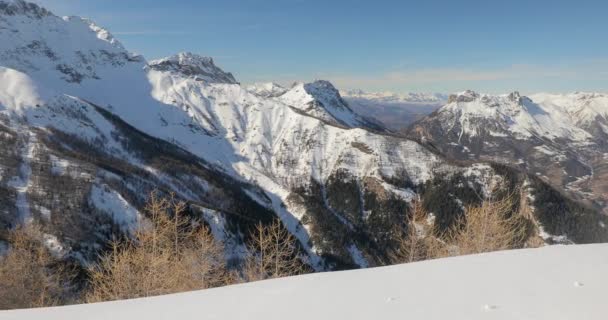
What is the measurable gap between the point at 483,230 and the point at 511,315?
69.5ft

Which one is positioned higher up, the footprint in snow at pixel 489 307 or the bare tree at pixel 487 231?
the footprint in snow at pixel 489 307

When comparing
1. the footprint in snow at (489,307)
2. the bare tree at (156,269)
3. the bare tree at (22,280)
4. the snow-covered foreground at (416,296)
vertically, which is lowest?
the bare tree at (22,280)

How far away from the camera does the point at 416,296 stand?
11570 millimetres

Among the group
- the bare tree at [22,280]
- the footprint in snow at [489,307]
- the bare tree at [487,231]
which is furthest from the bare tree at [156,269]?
the footprint in snow at [489,307]

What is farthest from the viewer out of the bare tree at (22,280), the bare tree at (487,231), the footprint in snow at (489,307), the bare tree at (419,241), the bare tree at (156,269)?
the bare tree at (419,241)

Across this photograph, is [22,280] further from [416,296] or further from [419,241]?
[419,241]

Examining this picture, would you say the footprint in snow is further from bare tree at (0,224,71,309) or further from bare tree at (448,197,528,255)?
bare tree at (0,224,71,309)

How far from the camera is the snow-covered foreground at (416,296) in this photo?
10398mm

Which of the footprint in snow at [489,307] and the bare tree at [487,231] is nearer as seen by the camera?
the footprint in snow at [489,307]

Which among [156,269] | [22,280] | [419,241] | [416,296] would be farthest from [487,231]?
[22,280]

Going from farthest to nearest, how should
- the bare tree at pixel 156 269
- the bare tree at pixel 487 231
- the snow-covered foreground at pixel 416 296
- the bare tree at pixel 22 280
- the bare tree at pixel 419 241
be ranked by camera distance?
the bare tree at pixel 419 241
the bare tree at pixel 487 231
the bare tree at pixel 22 280
the bare tree at pixel 156 269
the snow-covered foreground at pixel 416 296

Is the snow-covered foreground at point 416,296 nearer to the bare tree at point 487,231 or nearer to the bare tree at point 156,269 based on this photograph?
the bare tree at point 156,269

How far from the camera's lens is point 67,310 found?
13.0 meters

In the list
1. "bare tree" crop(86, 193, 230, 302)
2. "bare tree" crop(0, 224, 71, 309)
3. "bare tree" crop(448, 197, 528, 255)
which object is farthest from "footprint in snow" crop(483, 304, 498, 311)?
"bare tree" crop(0, 224, 71, 309)
